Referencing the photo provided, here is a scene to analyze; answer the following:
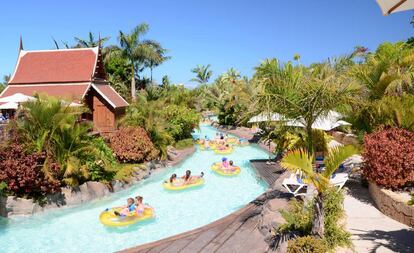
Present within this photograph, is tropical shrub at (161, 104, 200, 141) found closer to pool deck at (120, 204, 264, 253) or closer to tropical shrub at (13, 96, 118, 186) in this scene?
tropical shrub at (13, 96, 118, 186)

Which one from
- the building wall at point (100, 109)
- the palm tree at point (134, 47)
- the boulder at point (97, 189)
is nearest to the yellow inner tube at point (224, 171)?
the boulder at point (97, 189)

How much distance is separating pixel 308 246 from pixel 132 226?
6081 millimetres

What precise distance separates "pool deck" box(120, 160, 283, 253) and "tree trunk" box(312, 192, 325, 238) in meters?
1.47

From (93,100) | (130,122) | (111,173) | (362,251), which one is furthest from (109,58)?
(362,251)

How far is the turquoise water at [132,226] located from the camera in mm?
9422

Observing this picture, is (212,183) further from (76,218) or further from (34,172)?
(34,172)

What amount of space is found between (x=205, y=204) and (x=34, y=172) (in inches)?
222

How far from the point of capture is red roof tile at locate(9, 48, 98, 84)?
2159 cm

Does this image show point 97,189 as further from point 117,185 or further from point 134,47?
point 134,47

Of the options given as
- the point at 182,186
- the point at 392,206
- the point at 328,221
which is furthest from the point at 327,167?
the point at 182,186

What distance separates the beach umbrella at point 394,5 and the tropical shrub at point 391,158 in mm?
6270

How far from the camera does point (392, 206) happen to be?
812 cm

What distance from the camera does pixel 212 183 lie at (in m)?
15.3

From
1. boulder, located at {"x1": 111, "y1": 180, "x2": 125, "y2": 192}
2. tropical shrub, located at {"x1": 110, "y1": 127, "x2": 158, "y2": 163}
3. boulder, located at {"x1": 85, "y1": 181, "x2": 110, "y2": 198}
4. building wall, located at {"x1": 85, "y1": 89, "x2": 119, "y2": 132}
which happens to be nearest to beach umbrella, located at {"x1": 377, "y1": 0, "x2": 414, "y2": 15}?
boulder, located at {"x1": 85, "y1": 181, "x2": 110, "y2": 198}
